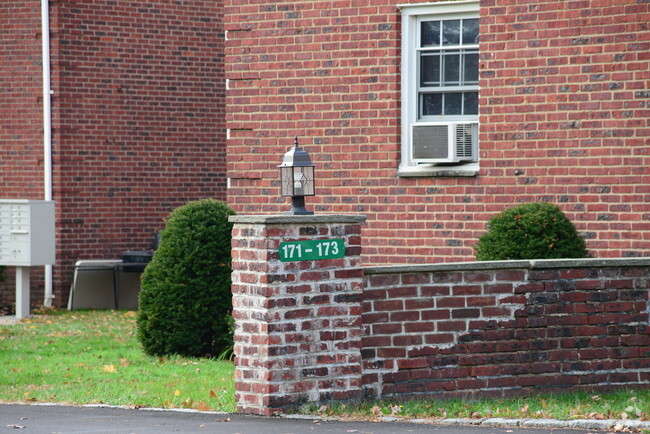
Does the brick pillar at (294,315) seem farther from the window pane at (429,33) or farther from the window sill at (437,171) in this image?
the window pane at (429,33)

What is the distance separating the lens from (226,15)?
1353 cm

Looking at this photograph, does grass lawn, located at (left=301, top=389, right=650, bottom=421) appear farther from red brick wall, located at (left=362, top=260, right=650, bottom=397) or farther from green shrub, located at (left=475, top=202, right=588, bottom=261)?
green shrub, located at (left=475, top=202, right=588, bottom=261)

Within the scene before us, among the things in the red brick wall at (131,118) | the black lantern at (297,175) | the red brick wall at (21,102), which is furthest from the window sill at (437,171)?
the red brick wall at (21,102)

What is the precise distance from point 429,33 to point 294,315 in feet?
16.7

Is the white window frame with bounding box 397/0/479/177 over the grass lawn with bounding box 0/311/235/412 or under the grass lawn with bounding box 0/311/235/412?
over

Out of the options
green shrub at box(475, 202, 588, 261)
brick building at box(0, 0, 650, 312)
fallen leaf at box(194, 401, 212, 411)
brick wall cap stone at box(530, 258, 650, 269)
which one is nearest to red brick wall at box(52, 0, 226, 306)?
brick building at box(0, 0, 650, 312)

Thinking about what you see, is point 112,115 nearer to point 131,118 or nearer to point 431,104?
point 131,118

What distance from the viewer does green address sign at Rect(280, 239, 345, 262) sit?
8547mm

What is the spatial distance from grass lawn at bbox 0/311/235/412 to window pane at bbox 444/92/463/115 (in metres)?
3.64

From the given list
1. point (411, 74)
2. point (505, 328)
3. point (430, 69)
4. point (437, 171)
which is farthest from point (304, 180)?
point (430, 69)

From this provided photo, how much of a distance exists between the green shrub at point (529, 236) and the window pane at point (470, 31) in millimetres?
2116

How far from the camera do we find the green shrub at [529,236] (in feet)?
36.2

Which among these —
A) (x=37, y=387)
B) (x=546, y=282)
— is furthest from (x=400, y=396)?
(x=37, y=387)

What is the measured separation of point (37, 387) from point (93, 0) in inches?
356
